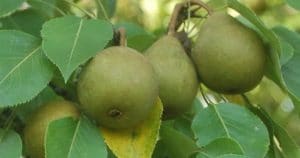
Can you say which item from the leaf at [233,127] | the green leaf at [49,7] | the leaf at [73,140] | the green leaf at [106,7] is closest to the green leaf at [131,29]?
the green leaf at [106,7]

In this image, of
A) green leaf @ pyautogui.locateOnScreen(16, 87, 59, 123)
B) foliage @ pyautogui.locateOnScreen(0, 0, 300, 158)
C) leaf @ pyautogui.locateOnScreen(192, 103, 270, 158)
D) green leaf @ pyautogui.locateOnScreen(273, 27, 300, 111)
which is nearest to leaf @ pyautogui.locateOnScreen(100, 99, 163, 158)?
foliage @ pyautogui.locateOnScreen(0, 0, 300, 158)

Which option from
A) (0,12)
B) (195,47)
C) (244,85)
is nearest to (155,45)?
(195,47)

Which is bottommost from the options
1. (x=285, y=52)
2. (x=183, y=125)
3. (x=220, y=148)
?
(x=183, y=125)

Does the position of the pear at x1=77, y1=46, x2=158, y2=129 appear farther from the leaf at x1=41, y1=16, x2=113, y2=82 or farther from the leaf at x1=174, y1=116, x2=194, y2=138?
the leaf at x1=174, y1=116, x2=194, y2=138

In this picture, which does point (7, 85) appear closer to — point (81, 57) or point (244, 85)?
point (81, 57)

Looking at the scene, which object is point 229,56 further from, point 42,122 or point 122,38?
point 42,122

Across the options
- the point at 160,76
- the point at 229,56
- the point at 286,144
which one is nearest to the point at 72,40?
the point at 160,76
